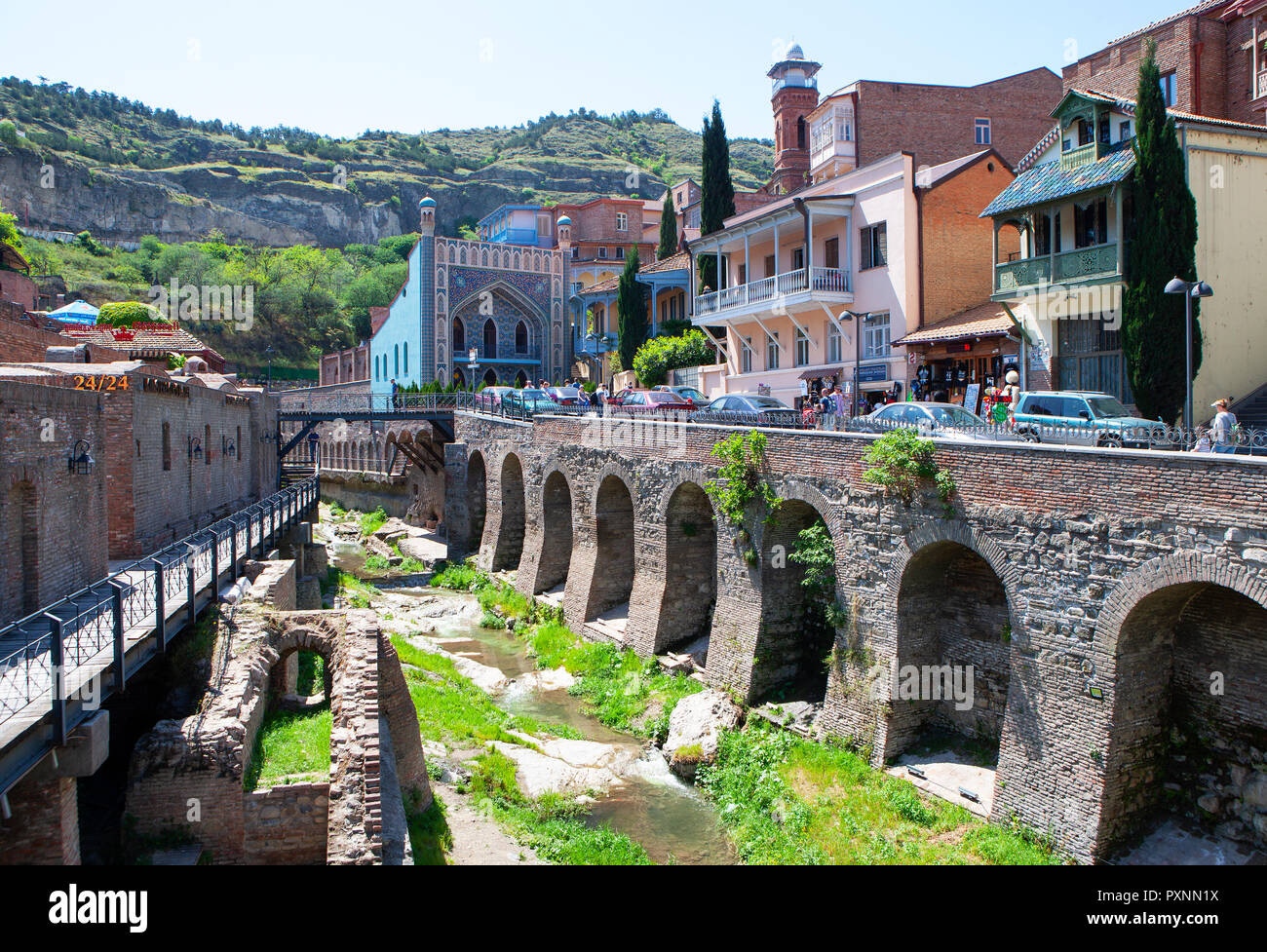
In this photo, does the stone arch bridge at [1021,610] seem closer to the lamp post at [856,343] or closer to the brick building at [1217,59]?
the lamp post at [856,343]

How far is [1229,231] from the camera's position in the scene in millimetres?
18469

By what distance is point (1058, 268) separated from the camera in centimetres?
2034

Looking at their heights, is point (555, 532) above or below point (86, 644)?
below

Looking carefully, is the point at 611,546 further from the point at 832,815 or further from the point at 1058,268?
the point at 1058,268

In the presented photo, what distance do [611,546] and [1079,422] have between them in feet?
43.4

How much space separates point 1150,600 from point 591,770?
9.57 m

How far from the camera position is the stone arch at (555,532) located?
2828 centimetres

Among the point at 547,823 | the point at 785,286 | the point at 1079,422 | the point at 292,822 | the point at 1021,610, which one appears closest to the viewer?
the point at 292,822

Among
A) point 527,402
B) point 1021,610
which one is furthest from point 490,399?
point 1021,610

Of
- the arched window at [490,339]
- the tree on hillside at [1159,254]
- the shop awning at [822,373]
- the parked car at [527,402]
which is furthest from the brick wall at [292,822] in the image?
the arched window at [490,339]

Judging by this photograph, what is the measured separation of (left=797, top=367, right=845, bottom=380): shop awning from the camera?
28.5 meters

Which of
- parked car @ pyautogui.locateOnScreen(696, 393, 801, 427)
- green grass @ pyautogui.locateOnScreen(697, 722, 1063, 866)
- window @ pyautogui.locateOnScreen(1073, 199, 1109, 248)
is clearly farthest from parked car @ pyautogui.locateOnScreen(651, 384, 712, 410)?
green grass @ pyautogui.locateOnScreen(697, 722, 1063, 866)
